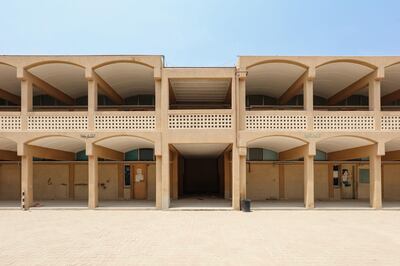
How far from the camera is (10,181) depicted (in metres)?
22.3

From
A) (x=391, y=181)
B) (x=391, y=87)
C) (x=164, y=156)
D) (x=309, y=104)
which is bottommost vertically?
(x=391, y=181)

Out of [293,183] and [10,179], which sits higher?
[10,179]

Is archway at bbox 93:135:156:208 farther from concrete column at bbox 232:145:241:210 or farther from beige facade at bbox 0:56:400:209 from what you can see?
concrete column at bbox 232:145:241:210

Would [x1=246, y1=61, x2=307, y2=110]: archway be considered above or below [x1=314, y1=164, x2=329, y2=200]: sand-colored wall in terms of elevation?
above

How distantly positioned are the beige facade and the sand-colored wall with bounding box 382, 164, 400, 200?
7 centimetres

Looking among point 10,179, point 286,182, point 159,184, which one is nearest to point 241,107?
point 159,184

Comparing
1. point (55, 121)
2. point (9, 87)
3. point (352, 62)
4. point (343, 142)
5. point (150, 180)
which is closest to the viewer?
point (352, 62)

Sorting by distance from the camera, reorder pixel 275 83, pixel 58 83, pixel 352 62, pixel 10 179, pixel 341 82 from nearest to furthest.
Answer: pixel 352 62 < pixel 341 82 < pixel 58 83 < pixel 275 83 < pixel 10 179

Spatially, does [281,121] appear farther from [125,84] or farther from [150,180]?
[125,84]

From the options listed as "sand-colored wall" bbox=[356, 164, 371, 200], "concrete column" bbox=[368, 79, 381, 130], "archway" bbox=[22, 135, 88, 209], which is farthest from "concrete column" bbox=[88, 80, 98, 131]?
"sand-colored wall" bbox=[356, 164, 371, 200]
